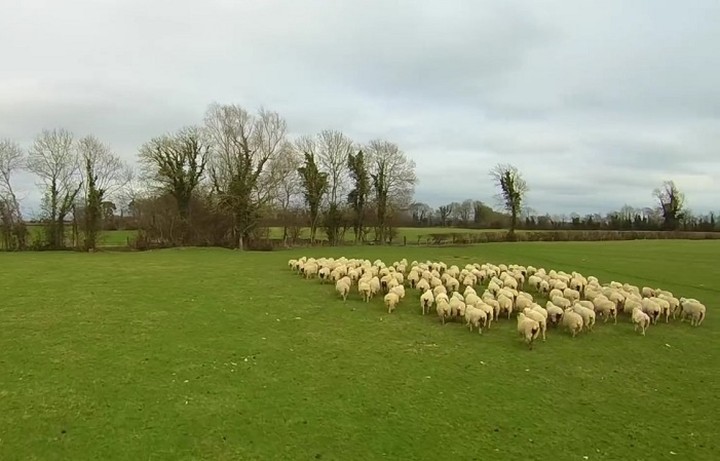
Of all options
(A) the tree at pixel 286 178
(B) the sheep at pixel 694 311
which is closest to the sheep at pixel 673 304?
(B) the sheep at pixel 694 311

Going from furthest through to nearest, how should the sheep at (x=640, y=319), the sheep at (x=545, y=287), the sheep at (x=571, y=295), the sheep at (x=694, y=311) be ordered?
the sheep at (x=545, y=287) → the sheep at (x=571, y=295) → the sheep at (x=694, y=311) → the sheep at (x=640, y=319)

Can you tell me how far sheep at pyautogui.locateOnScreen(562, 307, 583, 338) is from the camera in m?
13.5

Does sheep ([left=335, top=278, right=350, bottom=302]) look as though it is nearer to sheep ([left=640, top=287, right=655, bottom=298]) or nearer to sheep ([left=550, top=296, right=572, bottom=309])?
sheep ([left=550, top=296, right=572, bottom=309])

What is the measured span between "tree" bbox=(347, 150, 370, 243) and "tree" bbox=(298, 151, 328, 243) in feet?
17.2

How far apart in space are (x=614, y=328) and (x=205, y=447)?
41.2 feet

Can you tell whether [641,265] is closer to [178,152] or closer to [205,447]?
[205,447]

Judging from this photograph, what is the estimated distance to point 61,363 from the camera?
34.2ft

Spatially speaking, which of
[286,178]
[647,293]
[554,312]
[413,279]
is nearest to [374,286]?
[413,279]

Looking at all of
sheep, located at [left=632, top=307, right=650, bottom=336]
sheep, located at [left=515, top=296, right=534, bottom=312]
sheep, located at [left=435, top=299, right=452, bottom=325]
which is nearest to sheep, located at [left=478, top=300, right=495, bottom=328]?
sheep, located at [left=435, top=299, right=452, bottom=325]

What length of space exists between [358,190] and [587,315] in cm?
5023

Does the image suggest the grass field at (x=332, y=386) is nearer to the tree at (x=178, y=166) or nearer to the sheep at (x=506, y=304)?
the sheep at (x=506, y=304)

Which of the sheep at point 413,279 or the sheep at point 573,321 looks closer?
the sheep at point 573,321

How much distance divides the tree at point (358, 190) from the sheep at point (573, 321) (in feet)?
162

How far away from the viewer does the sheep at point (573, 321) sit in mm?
13539
